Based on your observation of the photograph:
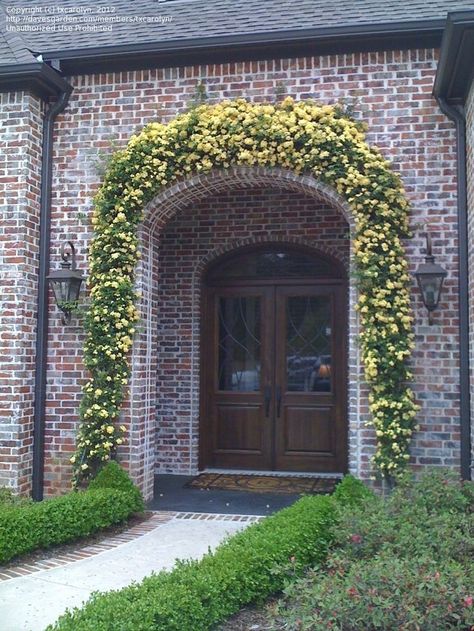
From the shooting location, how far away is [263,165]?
6.07 metres

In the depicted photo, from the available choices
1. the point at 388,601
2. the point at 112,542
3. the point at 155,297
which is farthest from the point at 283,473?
the point at 388,601

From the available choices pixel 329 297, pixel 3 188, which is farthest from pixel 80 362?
pixel 329 297

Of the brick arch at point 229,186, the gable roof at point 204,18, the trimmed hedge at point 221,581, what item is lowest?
the trimmed hedge at point 221,581

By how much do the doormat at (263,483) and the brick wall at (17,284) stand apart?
200 centimetres

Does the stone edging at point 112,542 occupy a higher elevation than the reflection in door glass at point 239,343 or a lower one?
lower

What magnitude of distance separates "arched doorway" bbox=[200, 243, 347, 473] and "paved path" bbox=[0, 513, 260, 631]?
213 cm

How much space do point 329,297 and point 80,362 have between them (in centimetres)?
306

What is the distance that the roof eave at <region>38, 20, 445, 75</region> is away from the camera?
5875mm

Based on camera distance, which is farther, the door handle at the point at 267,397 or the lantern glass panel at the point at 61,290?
the door handle at the point at 267,397

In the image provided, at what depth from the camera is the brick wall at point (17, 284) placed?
6137 mm

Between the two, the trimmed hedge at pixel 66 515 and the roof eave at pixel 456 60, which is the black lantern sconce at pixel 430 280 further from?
the trimmed hedge at pixel 66 515

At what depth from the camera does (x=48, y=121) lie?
6.61 metres

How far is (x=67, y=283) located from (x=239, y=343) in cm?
257

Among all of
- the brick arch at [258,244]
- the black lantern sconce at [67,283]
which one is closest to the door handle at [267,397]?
the brick arch at [258,244]
